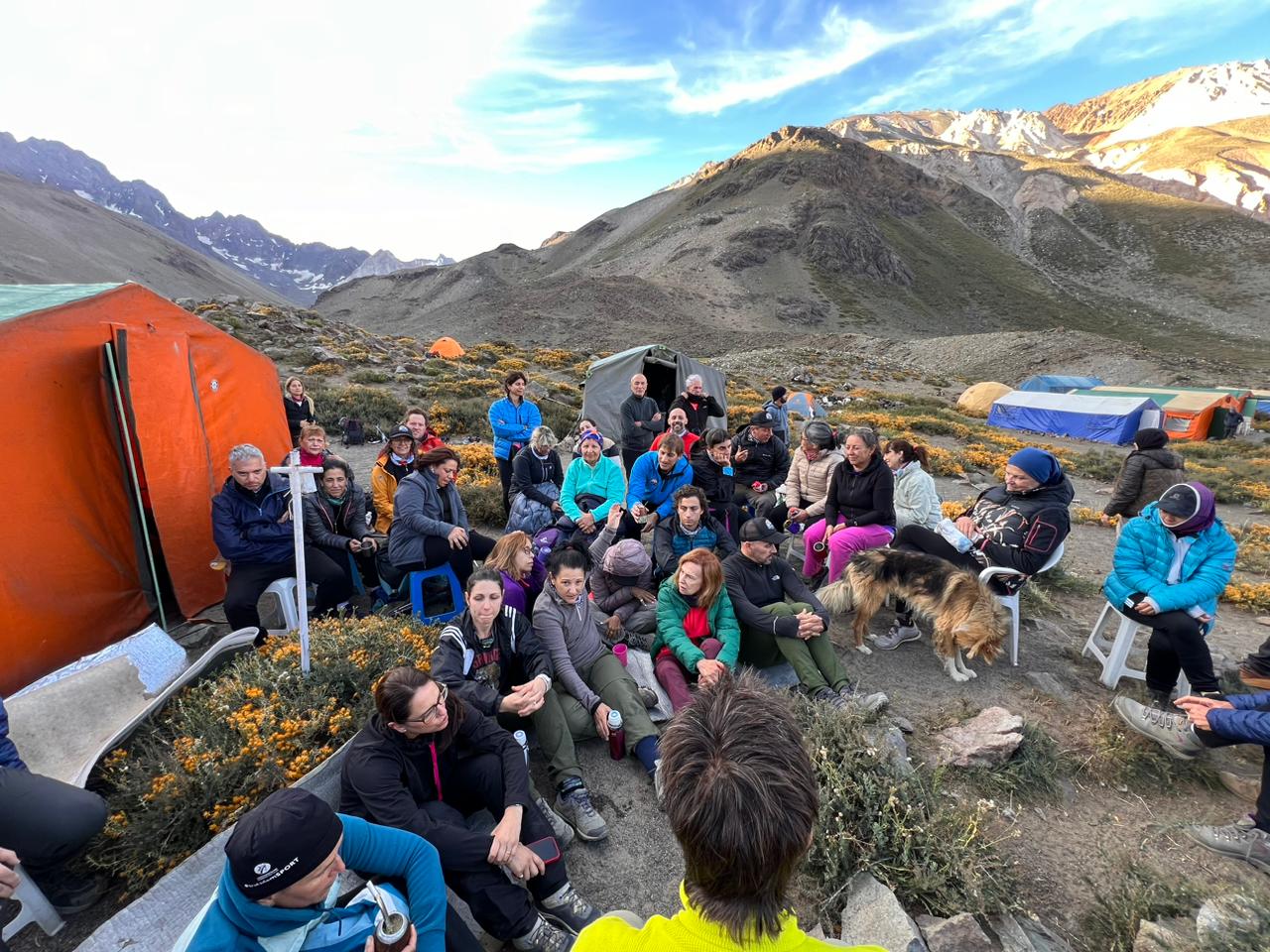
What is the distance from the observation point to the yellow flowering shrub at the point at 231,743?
101 inches

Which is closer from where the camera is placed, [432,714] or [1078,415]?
[432,714]

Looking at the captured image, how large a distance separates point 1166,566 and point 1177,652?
0.60 m

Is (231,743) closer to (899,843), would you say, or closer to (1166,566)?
(899,843)

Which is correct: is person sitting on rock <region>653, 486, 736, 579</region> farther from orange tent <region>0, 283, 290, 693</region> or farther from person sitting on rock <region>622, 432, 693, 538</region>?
orange tent <region>0, 283, 290, 693</region>

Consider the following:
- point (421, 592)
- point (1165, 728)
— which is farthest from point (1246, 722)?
point (421, 592)

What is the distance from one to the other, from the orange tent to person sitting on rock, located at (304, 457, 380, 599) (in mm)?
1023

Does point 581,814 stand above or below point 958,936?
below

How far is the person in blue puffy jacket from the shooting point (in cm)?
692

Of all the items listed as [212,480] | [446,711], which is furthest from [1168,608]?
[212,480]

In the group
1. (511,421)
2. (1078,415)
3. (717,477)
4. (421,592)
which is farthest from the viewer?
(1078,415)

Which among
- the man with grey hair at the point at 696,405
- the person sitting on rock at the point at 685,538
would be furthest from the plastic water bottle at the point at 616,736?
the man with grey hair at the point at 696,405

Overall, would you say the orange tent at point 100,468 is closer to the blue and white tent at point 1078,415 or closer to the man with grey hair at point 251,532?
the man with grey hair at point 251,532

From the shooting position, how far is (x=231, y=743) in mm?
2902

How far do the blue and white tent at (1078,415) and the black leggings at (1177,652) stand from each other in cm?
2095
